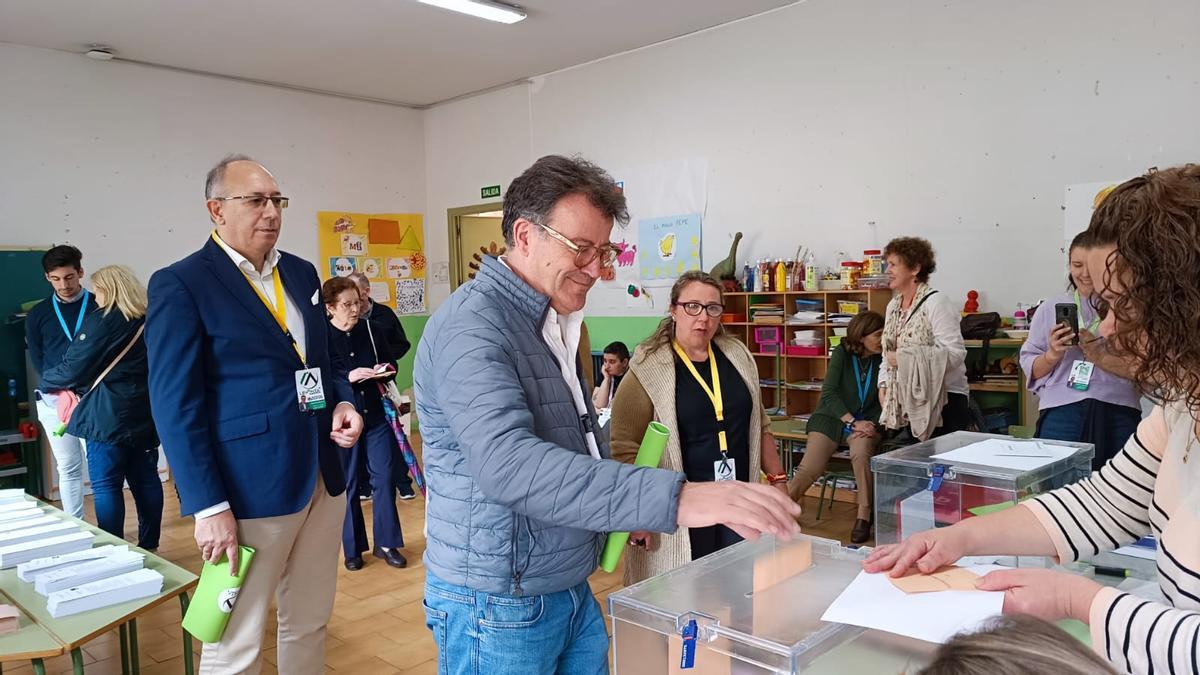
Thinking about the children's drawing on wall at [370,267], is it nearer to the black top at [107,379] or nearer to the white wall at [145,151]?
the white wall at [145,151]

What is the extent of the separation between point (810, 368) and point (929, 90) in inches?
81.7

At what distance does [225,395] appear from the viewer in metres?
2.18

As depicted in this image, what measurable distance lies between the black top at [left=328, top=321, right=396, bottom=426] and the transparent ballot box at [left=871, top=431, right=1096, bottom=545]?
8.99ft

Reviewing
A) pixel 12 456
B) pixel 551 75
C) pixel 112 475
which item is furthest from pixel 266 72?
pixel 112 475

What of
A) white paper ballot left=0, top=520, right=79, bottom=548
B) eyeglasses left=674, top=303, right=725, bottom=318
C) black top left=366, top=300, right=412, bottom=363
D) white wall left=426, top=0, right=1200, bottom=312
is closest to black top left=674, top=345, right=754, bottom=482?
eyeglasses left=674, top=303, right=725, bottom=318

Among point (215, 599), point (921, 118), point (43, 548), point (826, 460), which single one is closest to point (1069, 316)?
point (826, 460)

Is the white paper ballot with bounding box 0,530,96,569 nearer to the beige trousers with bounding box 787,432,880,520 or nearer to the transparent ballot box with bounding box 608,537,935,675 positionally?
the transparent ballot box with bounding box 608,537,935,675

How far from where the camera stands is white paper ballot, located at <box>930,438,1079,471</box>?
207cm

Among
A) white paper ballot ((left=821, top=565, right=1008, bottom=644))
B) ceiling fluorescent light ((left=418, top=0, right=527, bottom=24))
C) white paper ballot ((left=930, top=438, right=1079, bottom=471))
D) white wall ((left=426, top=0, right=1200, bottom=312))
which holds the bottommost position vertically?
white paper ballot ((left=930, top=438, right=1079, bottom=471))

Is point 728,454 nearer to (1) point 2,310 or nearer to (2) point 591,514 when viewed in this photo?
(2) point 591,514

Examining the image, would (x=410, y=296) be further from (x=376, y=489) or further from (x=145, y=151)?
(x=376, y=489)

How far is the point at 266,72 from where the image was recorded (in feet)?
24.2

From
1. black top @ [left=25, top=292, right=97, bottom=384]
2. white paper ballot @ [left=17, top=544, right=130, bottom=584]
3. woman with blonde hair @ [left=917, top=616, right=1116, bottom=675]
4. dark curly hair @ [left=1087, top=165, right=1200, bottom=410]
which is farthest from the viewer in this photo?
black top @ [left=25, top=292, right=97, bottom=384]

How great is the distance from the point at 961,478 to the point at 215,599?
1.97 meters
